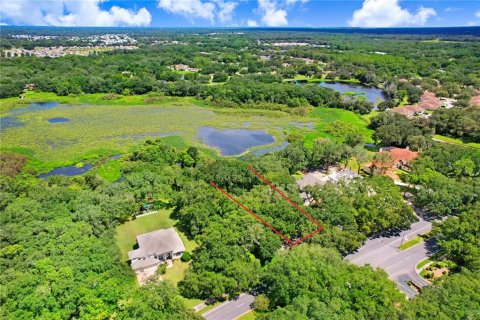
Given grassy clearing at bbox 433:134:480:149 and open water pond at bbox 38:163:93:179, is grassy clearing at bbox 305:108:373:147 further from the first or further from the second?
open water pond at bbox 38:163:93:179

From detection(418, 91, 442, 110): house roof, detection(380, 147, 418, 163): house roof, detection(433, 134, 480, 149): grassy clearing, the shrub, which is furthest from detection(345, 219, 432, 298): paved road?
detection(418, 91, 442, 110): house roof

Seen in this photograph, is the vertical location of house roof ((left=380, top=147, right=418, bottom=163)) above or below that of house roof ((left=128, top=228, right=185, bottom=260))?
above

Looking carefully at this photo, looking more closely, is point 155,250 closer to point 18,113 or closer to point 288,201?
point 288,201

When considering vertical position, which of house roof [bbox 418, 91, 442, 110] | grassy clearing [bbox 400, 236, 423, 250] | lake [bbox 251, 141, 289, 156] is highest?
house roof [bbox 418, 91, 442, 110]

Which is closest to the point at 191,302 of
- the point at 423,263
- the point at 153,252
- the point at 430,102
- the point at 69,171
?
the point at 153,252

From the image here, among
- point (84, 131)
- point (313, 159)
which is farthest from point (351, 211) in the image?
point (84, 131)

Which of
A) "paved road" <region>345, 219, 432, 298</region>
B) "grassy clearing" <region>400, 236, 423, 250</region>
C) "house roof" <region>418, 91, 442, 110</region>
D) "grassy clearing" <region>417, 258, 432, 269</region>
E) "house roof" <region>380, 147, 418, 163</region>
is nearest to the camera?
"paved road" <region>345, 219, 432, 298</region>

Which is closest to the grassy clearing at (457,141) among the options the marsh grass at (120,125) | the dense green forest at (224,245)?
the marsh grass at (120,125)
